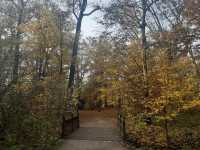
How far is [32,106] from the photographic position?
9617 millimetres

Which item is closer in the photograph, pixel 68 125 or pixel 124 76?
pixel 68 125

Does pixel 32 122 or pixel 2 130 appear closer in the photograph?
pixel 2 130

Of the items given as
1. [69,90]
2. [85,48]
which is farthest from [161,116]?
[85,48]

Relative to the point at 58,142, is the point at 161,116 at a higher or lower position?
higher

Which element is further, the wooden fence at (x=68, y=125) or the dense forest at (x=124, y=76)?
the wooden fence at (x=68, y=125)

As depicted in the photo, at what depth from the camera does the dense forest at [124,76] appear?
917 cm

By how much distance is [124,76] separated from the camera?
17453 mm

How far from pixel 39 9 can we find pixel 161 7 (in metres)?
8.98

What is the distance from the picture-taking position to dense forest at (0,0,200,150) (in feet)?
30.1

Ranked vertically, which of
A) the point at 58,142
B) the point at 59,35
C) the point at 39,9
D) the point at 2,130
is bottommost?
the point at 58,142

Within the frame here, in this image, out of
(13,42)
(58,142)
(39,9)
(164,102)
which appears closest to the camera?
(13,42)

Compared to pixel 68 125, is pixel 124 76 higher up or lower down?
higher up

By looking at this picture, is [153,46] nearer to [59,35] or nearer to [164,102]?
[164,102]

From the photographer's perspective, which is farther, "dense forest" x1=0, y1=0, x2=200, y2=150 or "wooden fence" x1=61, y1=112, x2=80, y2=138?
"wooden fence" x1=61, y1=112, x2=80, y2=138
